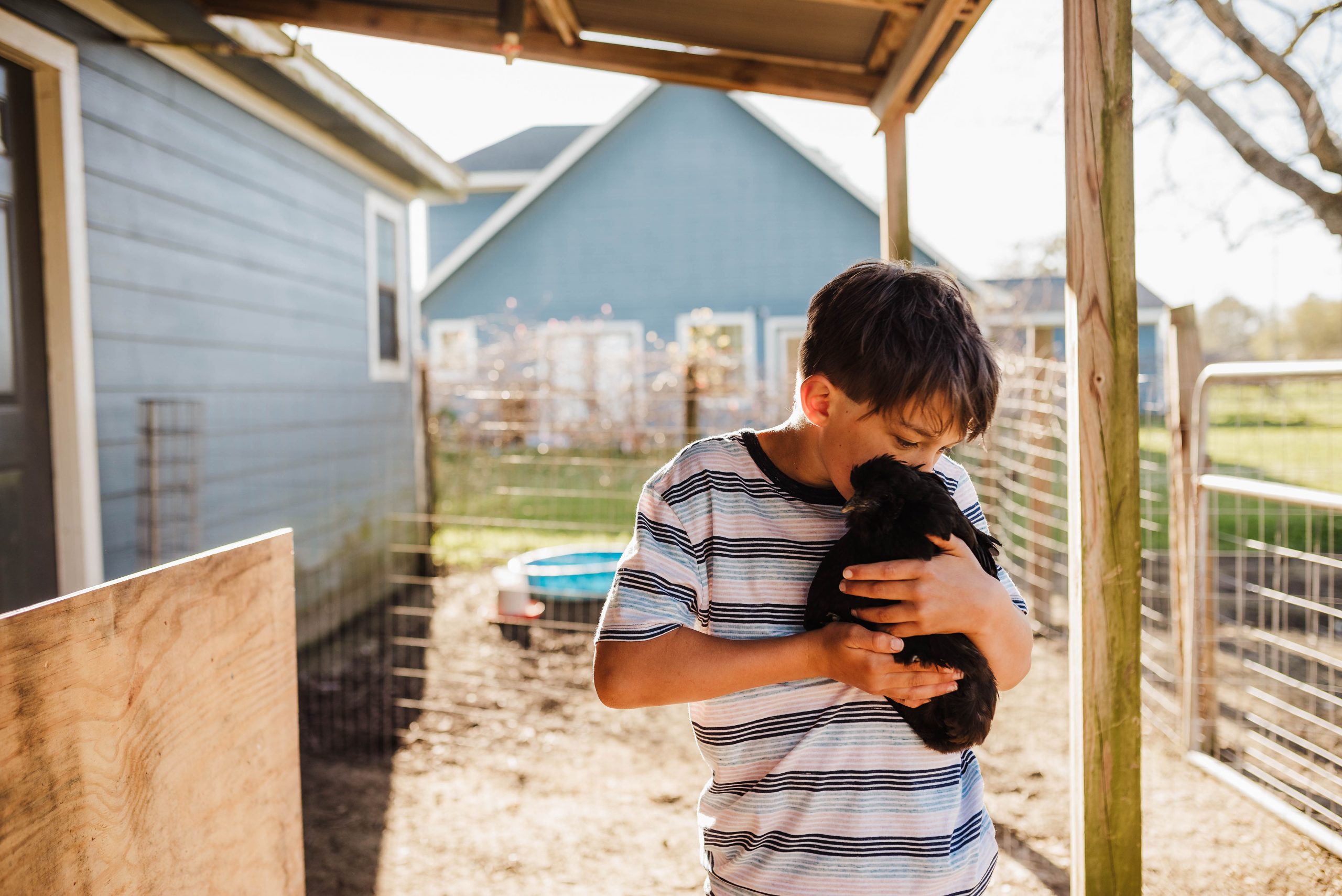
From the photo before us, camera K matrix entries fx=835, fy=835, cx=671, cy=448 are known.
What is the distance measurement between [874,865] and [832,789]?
0.11 metres

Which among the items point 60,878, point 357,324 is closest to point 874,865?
point 60,878

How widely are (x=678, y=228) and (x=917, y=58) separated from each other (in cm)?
1289

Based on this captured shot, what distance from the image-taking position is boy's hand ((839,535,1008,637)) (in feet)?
Result: 3.71

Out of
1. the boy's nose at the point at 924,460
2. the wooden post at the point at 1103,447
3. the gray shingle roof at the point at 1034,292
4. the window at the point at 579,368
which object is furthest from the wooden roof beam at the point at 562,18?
the gray shingle roof at the point at 1034,292

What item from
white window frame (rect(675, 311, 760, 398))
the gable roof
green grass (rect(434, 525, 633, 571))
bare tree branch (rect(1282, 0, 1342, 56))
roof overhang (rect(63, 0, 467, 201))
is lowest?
green grass (rect(434, 525, 633, 571))

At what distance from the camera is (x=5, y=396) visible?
147 inches

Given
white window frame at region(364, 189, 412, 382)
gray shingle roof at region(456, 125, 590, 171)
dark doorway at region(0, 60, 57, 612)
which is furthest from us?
gray shingle roof at region(456, 125, 590, 171)

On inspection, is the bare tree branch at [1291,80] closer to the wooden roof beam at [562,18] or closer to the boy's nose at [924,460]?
the wooden roof beam at [562,18]

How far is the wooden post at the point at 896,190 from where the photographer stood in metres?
2.84

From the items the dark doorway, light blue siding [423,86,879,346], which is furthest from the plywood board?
light blue siding [423,86,879,346]

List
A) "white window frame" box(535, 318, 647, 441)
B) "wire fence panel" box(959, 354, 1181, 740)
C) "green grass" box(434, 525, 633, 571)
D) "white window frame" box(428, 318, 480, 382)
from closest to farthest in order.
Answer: "wire fence panel" box(959, 354, 1181, 740)
"green grass" box(434, 525, 633, 571)
"white window frame" box(535, 318, 647, 441)
"white window frame" box(428, 318, 480, 382)

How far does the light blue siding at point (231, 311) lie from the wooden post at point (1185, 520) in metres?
5.28

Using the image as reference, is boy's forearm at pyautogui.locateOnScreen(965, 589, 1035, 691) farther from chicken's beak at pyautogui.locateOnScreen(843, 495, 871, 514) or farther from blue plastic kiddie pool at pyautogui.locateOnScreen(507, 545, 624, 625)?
blue plastic kiddie pool at pyautogui.locateOnScreen(507, 545, 624, 625)

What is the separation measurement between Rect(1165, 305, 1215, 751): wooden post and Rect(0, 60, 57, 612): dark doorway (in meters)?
5.30
